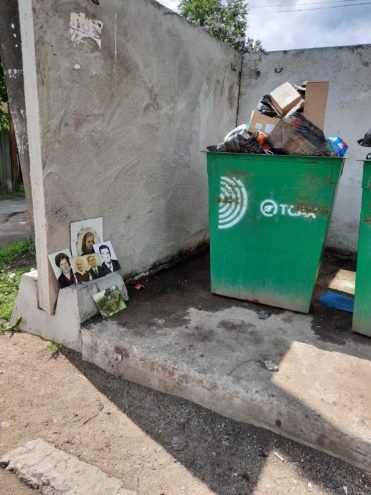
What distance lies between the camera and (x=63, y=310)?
100 inches

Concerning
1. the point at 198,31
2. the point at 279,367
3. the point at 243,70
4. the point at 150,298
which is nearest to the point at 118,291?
the point at 150,298

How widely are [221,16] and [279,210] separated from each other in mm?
20782

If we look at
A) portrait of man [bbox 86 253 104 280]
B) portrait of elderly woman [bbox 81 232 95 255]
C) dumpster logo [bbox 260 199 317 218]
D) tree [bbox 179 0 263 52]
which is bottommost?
portrait of man [bbox 86 253 104 280]

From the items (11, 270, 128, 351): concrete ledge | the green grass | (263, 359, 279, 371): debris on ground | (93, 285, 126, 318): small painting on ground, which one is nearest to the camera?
(263, 359, 279, 371): debris on ground

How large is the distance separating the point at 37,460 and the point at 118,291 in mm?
1261

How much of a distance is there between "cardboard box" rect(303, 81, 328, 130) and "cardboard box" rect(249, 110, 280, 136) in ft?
0.83

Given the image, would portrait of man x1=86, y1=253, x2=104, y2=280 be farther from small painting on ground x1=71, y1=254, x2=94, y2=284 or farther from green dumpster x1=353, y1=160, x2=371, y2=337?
green dumpster x1=353, y1=160, x2=371, y2=337

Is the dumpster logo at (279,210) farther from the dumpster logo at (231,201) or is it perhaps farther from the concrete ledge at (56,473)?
the concrete ledge at (56,473)

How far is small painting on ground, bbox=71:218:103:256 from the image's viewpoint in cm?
258

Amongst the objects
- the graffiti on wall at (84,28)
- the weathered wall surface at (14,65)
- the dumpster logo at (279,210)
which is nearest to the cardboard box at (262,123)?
the dumpster logo at (279,210)

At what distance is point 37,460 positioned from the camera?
5.74 feet

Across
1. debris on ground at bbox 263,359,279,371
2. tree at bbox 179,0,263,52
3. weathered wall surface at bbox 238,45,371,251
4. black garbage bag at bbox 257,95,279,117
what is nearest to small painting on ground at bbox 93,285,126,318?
debris on ground at bbox 263,359,279,371

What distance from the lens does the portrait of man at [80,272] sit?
2.58m

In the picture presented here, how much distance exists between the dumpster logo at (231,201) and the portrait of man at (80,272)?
43.9 inches
